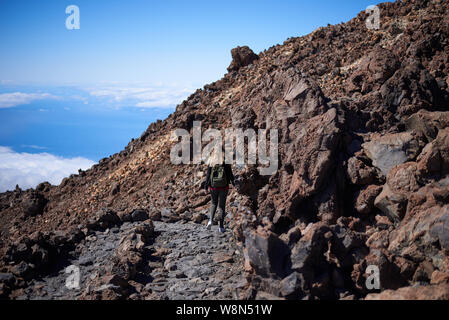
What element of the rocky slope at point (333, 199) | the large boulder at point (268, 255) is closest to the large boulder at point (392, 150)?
the rocky slope at point (333, 199)

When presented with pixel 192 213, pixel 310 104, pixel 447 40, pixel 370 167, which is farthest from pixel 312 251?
pixel 447 40

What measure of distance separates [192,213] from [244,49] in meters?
16.8

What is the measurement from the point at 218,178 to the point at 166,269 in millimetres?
2740

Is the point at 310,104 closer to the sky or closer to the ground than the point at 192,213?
closer to the sky

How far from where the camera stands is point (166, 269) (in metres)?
8.50

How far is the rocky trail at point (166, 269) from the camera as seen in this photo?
293 inches

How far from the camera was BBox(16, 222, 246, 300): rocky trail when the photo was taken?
744cm

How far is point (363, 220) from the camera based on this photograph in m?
8.02

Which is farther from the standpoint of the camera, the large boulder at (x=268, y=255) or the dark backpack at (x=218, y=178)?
the dark backpack at (x=218, y=178)

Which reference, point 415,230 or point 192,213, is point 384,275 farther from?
point 192,213

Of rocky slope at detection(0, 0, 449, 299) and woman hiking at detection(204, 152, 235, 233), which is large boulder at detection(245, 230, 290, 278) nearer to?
rocky slope at detection(0, 0, 449, 299)

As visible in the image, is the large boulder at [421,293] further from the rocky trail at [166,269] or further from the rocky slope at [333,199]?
the rocky trail at [166,269]

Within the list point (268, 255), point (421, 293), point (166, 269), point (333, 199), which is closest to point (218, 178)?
point (166, 269)

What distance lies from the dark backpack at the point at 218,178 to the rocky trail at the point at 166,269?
4.59ft
